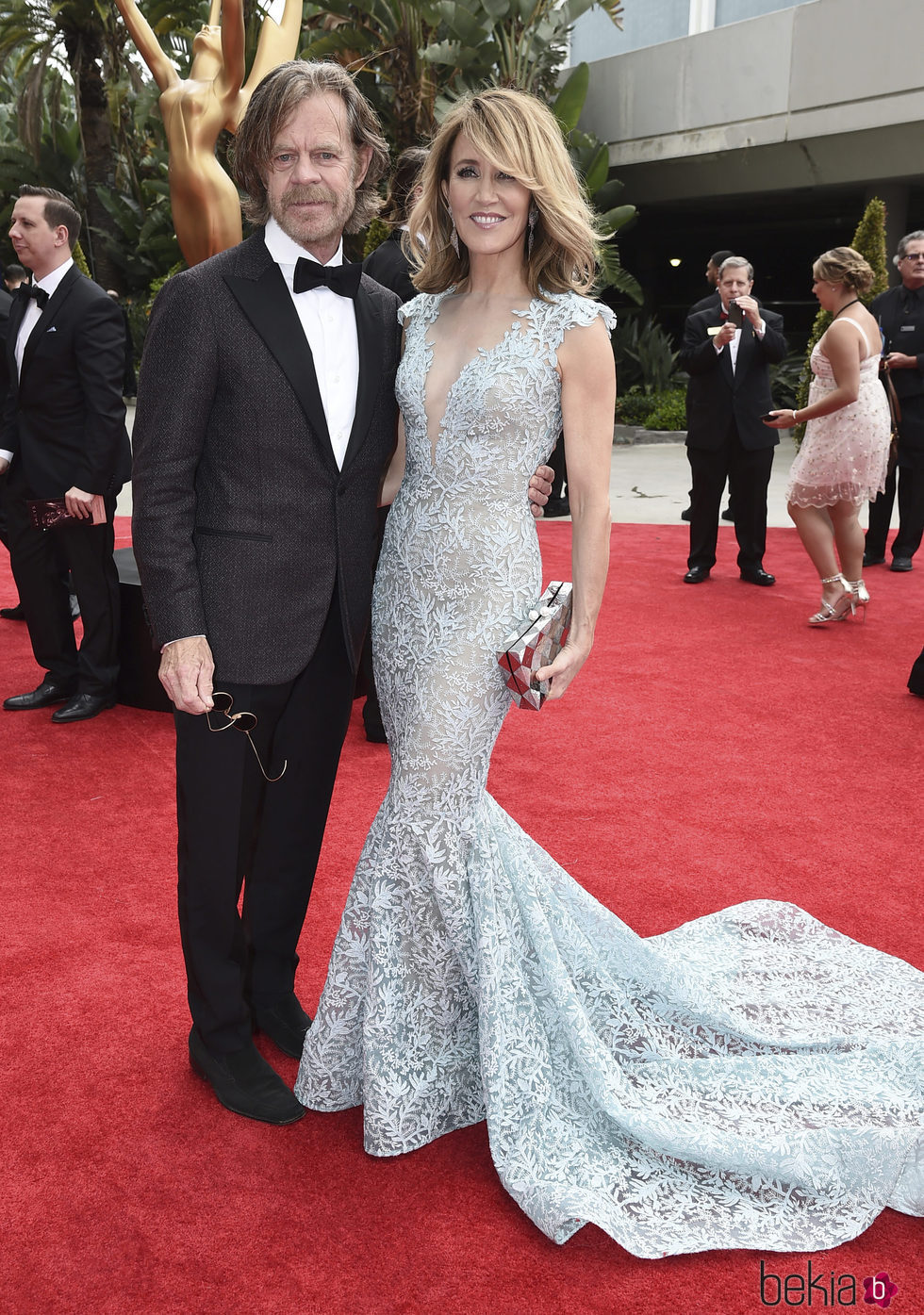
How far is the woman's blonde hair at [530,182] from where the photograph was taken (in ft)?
6.88

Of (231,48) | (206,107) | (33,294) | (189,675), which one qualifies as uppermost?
(231,48)

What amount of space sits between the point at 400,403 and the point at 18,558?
10.6 ft

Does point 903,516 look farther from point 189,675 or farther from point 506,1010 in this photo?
point 189,675

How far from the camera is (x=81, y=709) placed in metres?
4.87

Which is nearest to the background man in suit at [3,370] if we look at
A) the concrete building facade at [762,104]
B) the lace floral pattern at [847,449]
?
the lace floral pattern at [847,449]

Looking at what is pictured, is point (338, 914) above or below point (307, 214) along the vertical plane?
below

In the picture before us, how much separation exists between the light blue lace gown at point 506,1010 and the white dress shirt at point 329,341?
0.38 ft

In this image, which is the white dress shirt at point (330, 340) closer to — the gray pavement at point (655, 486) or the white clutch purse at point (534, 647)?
the white clutch purse at point (534, 647)

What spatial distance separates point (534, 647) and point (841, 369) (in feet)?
15.5

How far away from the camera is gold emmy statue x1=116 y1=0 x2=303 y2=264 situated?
15.1ft

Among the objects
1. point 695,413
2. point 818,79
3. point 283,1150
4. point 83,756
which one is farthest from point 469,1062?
point 818,79

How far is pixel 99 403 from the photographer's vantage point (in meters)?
4.58

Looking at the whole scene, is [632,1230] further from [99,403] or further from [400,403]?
[99,403]
